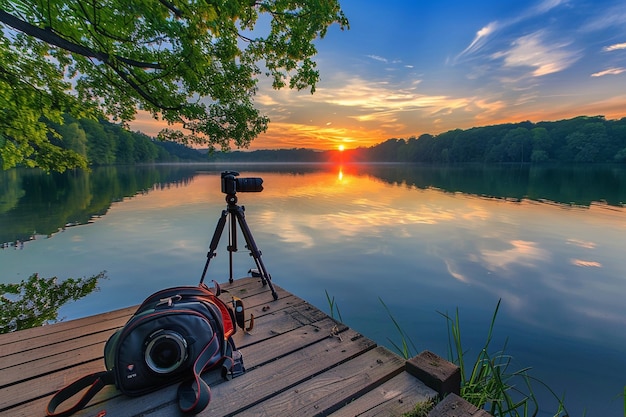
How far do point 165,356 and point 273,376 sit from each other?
2.45 ft

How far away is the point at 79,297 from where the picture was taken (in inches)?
221

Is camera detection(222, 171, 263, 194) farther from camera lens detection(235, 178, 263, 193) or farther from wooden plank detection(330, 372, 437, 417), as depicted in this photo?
wooden plank detection(330, 372, 437, 417)

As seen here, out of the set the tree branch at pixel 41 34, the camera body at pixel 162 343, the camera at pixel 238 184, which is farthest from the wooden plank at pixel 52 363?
the tree branch at pixel 41 34

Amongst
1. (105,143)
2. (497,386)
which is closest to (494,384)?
(497,386)

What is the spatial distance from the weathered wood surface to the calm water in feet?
7.95

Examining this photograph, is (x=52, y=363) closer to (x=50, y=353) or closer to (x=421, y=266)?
(x=50, y=353)

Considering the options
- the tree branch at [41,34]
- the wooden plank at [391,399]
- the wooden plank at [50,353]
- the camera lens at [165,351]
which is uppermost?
the tree branch at [41,34]

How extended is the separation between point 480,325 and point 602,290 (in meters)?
3.18

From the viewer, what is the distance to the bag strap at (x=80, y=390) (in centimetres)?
171

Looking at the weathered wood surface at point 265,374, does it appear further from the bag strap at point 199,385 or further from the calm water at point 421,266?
the calm water at point 421,266

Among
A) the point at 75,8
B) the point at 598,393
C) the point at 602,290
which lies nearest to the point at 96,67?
the point at 75,8

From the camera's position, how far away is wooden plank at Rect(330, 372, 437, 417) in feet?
5.71

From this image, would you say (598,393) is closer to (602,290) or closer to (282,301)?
(602,290)

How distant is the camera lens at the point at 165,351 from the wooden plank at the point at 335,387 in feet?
1.91
